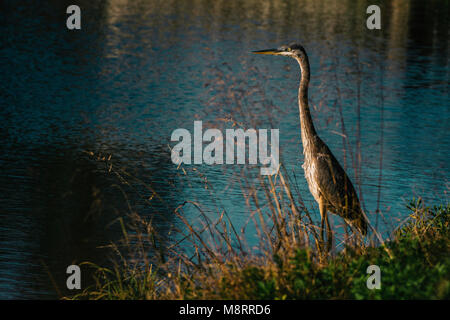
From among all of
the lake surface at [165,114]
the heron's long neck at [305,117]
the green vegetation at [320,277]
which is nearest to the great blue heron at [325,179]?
the heron's long neck at [305,117]

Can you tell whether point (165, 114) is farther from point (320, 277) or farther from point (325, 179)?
point (320, 277)

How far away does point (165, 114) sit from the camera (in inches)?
529

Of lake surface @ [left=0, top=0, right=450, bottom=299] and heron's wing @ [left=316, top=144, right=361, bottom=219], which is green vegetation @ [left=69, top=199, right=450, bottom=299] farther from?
heron's wing @ [left=316, top=144, right=361, bottom=219]

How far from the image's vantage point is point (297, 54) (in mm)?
7035

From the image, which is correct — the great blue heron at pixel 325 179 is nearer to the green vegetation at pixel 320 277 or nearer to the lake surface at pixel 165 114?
the lake surface at pixel 165 114

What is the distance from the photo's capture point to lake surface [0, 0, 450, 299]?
7.76m

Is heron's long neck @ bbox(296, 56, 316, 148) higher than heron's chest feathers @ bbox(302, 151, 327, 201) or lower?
higher

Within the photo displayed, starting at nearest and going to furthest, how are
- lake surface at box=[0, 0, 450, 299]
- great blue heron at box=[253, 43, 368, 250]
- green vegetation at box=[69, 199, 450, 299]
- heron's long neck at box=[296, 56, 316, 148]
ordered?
green vegetation at box=[69, 199, 450, 299] < great blue heron at box=[253, 43, 368, 250] < heron's long neck at box=[296, 56, 316, 148] < lake surface at box=[0, 0, 450, 299]

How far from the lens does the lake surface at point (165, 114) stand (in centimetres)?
776

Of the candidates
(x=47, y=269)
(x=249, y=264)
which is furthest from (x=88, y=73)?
(x=249, y=264)

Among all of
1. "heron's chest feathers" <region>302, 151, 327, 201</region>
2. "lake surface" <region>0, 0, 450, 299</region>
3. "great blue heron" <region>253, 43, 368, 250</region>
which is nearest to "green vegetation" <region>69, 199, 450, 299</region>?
"lake surface" <region>0, 0, 450, 299</region>

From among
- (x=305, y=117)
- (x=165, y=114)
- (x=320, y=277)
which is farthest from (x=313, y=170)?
(x=165, y=114)

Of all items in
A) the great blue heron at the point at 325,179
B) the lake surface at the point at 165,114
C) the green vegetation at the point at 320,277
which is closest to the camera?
the green vegetation at the point at 320,277

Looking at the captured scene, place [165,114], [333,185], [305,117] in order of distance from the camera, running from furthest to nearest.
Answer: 1. [165,114]
2. [305,117]
3. [333,185]
